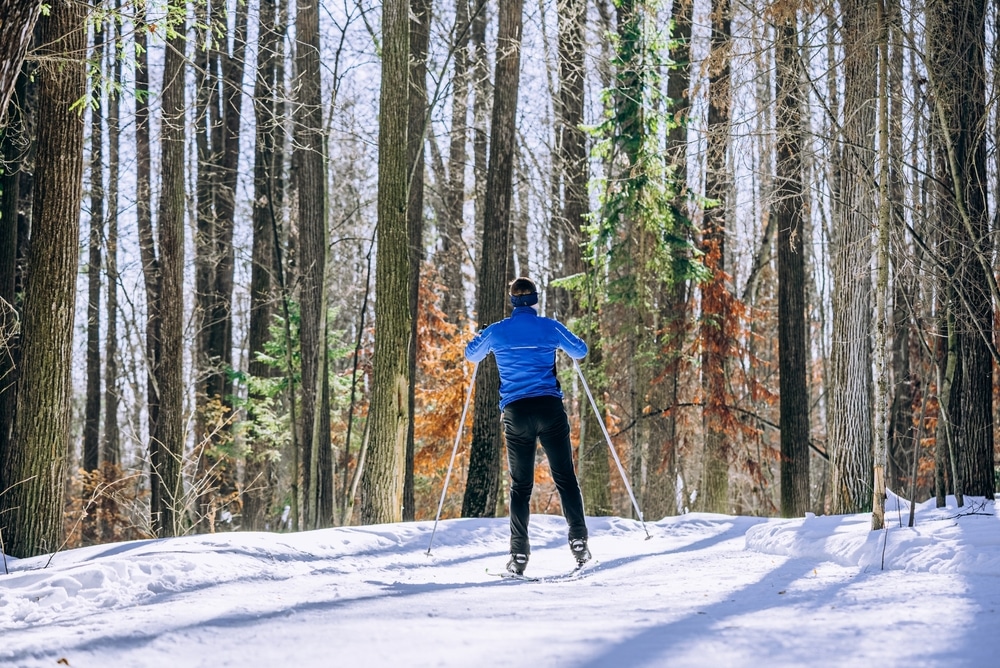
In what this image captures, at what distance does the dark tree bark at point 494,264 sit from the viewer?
14.4 metres

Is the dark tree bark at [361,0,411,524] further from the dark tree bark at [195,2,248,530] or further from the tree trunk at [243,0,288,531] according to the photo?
the dark tree bark at [195,2,248,530]

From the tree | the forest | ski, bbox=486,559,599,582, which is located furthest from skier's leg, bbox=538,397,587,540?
the tree

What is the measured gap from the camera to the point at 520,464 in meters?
6.88

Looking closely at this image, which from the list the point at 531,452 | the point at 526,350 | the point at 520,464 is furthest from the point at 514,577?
the point at 526,350

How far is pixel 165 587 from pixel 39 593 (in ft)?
2.27

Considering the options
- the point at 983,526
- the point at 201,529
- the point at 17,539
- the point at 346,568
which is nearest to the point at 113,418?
the point at 201,529

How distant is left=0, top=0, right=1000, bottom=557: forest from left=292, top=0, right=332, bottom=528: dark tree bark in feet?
0.22

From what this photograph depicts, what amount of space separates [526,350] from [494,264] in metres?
7.90

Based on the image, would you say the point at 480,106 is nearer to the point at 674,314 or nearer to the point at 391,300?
the point at 674,314

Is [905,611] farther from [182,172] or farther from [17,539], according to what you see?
[182,172]

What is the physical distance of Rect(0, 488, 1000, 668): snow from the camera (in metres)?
3.45

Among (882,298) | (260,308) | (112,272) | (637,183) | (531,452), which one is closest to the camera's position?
(531,452)

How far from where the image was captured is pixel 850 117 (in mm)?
9000

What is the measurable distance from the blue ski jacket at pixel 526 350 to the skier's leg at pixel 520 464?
0.50 feet
